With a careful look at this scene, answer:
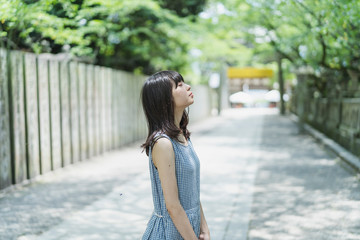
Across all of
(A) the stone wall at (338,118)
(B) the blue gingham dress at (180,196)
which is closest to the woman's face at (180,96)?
(B) the blue gingham dress at (180,196)

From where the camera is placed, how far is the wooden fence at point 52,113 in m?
6.86

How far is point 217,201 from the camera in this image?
6.29 m

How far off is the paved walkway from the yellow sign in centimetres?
3282

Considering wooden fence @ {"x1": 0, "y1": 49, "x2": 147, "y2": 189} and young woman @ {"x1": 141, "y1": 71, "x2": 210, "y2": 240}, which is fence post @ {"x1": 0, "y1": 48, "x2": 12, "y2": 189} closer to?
wooden fence @ {"x1": 0, "y1": 49, "x2": 147, "y2": 189}

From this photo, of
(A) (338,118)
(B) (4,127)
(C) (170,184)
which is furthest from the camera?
(A) (338,118)

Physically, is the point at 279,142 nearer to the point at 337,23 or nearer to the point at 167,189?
the point at 337,23

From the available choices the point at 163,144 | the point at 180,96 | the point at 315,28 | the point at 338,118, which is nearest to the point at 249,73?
the point at 338,118

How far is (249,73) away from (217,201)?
124ft

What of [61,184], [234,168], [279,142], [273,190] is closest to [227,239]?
[273,190]

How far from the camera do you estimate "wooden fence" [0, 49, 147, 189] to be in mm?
6859

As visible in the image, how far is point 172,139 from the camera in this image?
2.18 m

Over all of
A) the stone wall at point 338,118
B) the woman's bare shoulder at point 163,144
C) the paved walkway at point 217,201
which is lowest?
the paved walkway at point 217,201

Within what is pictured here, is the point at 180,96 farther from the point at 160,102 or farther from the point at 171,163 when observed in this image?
the point at 171,163

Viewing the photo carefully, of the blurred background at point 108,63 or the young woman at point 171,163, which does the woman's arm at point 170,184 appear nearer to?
the young woman at point 171,163
